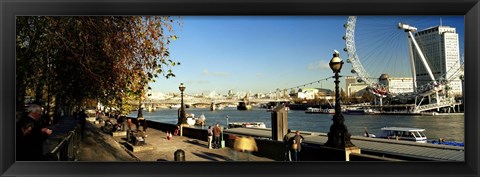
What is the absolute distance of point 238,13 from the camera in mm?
5898

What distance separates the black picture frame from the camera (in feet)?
19.3

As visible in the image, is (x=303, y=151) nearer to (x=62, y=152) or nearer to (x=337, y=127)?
(x=337, y=127)

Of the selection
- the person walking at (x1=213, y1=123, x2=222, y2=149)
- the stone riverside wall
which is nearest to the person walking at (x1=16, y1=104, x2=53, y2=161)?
the stone riverside wall

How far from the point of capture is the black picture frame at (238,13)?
5.88 m

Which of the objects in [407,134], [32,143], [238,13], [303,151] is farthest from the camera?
[407,134]

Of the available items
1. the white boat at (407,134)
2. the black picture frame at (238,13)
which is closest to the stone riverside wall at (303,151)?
the black picture frame at (238,13)

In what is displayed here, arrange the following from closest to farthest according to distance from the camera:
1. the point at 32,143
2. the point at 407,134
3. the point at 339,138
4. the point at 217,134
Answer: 1. the point at 32,143
2. the point at 339,138
3. the point at 217,134
4. the point at 407,134

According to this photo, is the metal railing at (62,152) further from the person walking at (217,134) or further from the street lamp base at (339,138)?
the street lamp base at (339,138)

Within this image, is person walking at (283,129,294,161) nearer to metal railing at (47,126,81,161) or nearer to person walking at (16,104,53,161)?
metal railing at (47,126,81,161)

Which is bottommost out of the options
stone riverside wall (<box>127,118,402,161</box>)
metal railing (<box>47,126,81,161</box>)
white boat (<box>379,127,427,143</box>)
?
white boat (<box>379,127,427,143</box>)

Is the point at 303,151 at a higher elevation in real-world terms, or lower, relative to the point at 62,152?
lower

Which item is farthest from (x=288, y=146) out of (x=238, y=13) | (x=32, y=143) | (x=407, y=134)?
(x=407, y=134)

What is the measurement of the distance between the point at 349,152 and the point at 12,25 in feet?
20.0

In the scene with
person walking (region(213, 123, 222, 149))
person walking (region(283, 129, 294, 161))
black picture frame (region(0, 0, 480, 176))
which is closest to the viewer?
black picture frame (region(0, 0, 480, 176))
